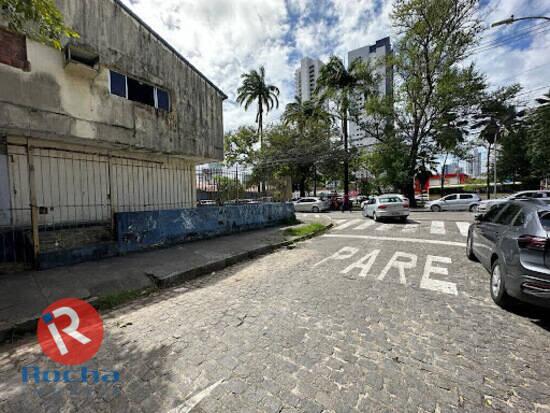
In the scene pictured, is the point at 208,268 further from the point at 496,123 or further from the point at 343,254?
the point at 496,123

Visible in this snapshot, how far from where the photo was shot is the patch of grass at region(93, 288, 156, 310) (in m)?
4.11

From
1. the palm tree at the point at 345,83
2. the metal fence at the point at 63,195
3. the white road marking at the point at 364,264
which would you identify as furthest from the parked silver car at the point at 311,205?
the white road marking at the point at 364,264

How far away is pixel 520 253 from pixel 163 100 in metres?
10.5

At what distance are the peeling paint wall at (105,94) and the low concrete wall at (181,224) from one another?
2.51 m

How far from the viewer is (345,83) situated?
24266mm

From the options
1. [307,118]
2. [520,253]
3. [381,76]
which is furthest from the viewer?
[307,118]

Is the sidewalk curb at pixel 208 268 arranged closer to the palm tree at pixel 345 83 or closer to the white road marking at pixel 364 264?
the white road marking at pixel 364 264

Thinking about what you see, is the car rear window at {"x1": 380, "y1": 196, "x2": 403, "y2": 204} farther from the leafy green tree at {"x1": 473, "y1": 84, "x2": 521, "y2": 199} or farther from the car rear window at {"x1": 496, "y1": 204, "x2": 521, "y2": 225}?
the leafy green tree at {"x1": 473, "y1": 84, "x2": 521, "y2": 199}

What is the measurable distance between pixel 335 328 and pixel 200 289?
9.19 feet

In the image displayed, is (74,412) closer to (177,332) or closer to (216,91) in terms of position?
(177,332)

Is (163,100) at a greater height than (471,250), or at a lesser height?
greater

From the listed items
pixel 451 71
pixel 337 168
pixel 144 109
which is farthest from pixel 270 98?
pixel 144 109

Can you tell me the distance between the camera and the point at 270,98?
2809cm

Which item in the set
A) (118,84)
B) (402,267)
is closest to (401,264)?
(402,267)
